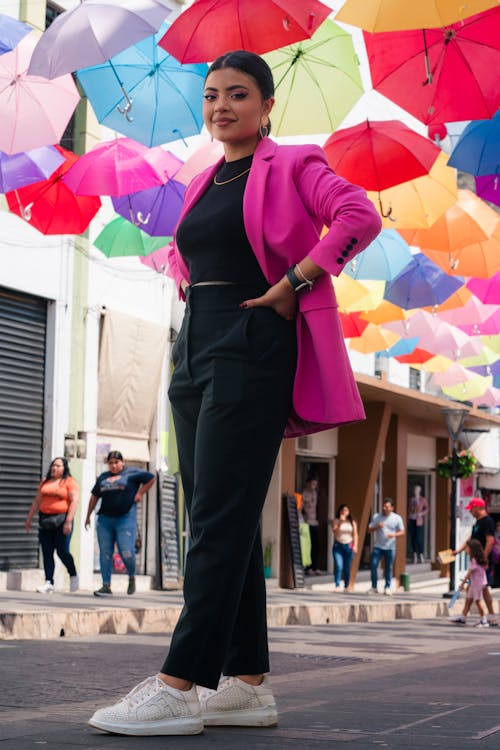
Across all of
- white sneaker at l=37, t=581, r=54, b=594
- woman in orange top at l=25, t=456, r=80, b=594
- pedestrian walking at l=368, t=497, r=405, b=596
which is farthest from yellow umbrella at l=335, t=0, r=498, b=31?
pedestrian walking at l=368, t=497, r=405, b=596

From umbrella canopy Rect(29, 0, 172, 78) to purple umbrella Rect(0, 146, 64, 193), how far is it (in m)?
1.98

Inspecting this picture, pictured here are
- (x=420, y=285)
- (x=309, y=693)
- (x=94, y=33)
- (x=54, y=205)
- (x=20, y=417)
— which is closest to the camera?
(x=309, y=693)

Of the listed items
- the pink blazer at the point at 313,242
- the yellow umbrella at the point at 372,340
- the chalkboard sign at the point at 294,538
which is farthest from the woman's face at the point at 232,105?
the chalkboard sign at the point at 294,538

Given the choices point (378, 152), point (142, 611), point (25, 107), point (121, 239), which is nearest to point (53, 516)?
point (142, 611)

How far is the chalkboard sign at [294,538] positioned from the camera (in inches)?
973

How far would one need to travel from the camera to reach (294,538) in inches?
974

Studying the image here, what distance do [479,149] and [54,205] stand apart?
438 centimetres

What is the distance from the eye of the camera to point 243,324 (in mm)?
4285

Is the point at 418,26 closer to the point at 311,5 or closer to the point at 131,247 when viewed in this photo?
the point at 311,5

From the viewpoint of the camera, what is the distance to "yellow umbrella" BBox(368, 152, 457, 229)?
13289mm

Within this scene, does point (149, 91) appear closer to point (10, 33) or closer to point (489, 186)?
point (10, 33)

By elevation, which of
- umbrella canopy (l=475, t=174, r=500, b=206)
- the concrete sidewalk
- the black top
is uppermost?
umbrella canopy (l=475, t=174, r=500, b=206)

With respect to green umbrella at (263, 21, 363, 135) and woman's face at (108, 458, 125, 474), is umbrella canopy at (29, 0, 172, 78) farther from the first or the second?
woman's face at (108, 458, 125, 474)

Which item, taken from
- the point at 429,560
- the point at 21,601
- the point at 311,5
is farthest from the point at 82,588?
the point at 429,560
